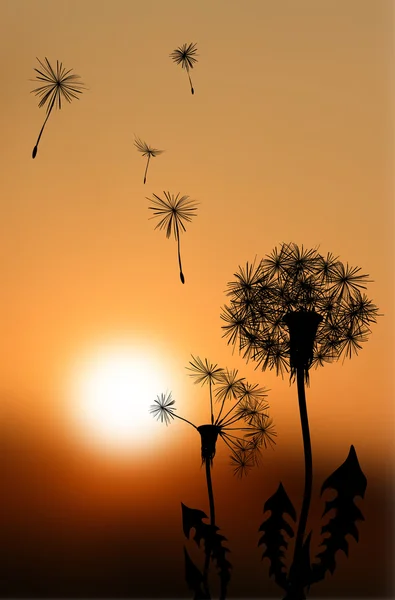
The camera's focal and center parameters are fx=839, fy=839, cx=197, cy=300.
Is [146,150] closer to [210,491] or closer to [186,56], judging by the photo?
[186,56]

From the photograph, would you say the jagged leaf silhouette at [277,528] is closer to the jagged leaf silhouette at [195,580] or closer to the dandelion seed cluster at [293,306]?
the jagged leaf silhouette at [195,580]

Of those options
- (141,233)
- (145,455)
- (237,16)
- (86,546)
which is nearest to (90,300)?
(141,233)

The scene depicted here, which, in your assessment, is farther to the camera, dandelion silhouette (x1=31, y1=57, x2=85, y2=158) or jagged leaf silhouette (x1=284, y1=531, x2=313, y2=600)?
dandelion silhouette (x1=31, y1=57, x2=85, y2=158)

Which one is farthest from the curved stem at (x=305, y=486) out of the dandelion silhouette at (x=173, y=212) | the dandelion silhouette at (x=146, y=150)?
the dandelion silhouette at (x=146, y=150)

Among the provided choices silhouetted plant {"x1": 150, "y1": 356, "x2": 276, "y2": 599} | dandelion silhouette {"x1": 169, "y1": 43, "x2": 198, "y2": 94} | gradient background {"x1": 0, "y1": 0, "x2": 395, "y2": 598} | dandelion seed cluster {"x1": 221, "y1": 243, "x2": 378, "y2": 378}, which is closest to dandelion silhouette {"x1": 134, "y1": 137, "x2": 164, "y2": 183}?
gradient background {"x1": 0, "y1": 0, "x2": 395, "y2": 598}

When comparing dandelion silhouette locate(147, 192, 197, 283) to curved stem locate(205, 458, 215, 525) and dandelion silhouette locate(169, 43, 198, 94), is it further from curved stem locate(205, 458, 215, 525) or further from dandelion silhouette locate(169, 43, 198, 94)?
curved stem locate(205, 458, 215, 525)

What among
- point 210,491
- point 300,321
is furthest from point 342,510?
point 300,321
